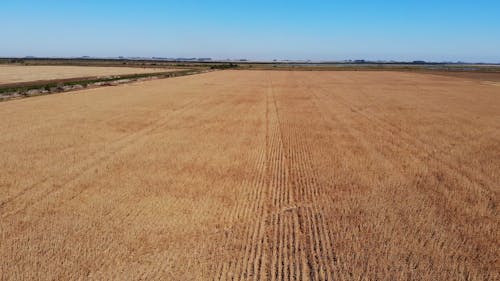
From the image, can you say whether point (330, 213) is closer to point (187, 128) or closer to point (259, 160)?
point (259, 160)

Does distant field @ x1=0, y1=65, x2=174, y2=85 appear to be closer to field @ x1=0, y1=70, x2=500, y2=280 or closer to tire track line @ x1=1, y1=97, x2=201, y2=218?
tire track line @ x1=1, y1=97, x2=201, y2=218

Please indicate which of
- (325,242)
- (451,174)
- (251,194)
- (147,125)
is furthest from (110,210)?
(147,125)

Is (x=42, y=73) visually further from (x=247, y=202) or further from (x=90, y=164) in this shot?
(x=247, y=202)

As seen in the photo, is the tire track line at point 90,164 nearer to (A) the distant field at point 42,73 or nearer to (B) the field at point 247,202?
(B) the field at point 247,202

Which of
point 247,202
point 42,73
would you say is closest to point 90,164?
point 247,202

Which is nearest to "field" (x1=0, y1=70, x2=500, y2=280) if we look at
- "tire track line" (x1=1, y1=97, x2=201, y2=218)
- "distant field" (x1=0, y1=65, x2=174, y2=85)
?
"tire track line" (x1=1, y1=97, x2=201, y2=218)

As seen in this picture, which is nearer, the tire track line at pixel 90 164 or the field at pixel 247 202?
the field at pixel 247 202

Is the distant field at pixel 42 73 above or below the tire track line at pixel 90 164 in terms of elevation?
below

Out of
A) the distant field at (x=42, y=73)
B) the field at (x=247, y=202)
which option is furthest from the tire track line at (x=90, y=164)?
the distant field at (x=42, y=73)
